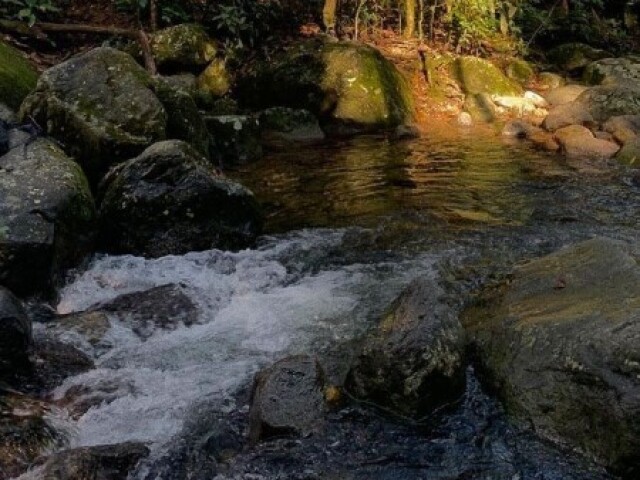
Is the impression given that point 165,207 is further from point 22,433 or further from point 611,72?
point 611,72

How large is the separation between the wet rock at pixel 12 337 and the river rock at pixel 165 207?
2.16m

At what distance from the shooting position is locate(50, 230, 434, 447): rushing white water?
416cm

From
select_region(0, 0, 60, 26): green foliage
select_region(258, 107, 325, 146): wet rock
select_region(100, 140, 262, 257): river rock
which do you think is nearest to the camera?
select_region(100, 140, 262, 257): river rock

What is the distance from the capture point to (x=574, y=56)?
16875 millimetres

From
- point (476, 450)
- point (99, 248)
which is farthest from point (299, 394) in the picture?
point (99, 248)

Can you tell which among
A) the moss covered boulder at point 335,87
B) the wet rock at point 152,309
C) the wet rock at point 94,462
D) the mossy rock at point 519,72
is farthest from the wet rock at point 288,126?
the wet rock at point 94,462

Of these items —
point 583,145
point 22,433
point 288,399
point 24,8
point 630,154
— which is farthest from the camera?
point 24,8

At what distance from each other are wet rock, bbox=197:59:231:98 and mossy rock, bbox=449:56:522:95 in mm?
4981

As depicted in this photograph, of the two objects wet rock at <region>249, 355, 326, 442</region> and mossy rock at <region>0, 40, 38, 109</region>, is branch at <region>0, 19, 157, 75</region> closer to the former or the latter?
mossy rock at <region>0, 40, 38, 109</region>

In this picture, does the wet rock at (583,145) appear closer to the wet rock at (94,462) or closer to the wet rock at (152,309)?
the wet rock at (152,309)

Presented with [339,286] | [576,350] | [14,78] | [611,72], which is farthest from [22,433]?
[611,72]

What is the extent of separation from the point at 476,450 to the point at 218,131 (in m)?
7.52

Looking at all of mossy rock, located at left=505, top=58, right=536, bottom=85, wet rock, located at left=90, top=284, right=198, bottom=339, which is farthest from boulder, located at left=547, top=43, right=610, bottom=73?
wet rock, located at left=90, top=284, right=198, bottom=339

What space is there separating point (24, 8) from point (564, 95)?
35.0 feet
